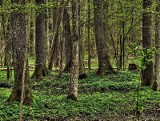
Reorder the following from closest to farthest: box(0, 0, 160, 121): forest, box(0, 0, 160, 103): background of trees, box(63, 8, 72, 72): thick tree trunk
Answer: box(0, 0, 160, 103): background of trees, box(0, 0, 160, 121): forest, box(63, 8, 72, 72): thick tree trunk

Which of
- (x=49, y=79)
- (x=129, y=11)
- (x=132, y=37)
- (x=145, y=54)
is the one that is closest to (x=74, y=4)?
(x=145, y=54)

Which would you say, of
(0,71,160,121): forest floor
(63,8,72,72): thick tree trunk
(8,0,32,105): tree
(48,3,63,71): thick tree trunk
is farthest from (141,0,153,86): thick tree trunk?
(8,0,32,105): tree

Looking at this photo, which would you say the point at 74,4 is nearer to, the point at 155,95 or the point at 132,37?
the point at 155,95

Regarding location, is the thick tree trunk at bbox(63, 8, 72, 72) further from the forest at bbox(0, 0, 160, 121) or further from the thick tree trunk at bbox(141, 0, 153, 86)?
the thick tree trunk at bbox(141, 0, 153, 86)

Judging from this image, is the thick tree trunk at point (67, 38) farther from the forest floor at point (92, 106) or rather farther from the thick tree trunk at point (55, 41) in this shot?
the forest floor at point (92, 106)

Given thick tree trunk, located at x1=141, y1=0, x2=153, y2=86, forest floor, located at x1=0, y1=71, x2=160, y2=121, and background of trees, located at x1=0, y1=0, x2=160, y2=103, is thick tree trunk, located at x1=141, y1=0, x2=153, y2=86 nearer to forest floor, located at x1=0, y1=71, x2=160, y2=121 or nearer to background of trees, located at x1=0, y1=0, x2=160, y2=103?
background of trees, located at x1=0, y1=0, x2=160, y2=103

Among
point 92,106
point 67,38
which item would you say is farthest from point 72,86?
point 67,38

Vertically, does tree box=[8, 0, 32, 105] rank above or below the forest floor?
above

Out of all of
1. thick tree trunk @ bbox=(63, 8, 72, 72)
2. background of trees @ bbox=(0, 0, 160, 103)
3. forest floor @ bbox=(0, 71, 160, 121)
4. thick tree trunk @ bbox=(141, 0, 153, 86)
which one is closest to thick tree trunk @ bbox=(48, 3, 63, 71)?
background of trees @ bbox=(0, 0, 160, 103)

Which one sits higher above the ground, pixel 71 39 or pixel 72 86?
pixel 71 39

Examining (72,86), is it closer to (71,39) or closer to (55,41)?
(71,39)

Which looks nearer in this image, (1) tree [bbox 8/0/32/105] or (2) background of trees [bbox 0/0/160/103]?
(2) background of trees [bbox 0/0/160/103]

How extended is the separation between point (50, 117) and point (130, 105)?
3893mm

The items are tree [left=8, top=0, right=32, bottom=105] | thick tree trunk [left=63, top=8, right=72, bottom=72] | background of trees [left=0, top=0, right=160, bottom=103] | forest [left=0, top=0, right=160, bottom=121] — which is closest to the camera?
background of trees [left=0, top=0, right=160, bottom=103]
